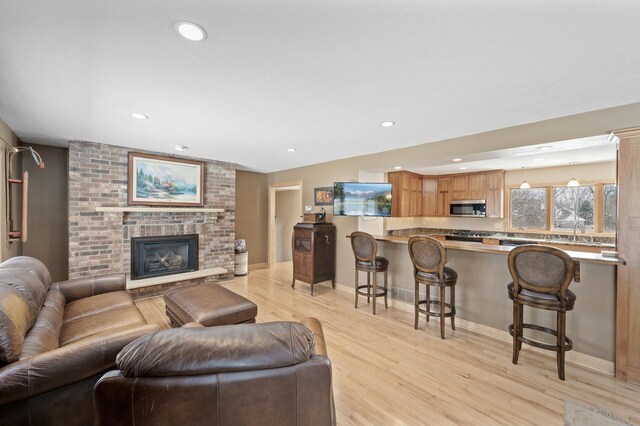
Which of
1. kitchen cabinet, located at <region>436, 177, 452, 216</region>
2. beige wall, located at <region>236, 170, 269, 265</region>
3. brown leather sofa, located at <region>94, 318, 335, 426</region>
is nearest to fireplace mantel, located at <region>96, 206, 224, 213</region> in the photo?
beige wall, located at <region>236, 170, 269, 265</region>

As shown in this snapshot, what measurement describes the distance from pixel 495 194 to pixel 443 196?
3.52ft

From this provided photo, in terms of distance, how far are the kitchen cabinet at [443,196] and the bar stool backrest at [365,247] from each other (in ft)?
11.5

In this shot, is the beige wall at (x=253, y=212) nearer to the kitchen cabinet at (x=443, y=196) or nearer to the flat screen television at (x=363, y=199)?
the flat screen television at (x=363, y=199)

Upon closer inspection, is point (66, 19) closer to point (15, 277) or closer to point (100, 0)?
point (100, 0)

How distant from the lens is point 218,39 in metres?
1.42

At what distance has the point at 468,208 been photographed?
5.79 m

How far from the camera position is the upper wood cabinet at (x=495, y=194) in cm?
548

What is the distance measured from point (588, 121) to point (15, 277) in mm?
4752

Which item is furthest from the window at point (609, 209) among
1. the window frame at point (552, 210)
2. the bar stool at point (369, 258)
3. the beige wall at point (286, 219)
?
the beige wall at point (286, 219)

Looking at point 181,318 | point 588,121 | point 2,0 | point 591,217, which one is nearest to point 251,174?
A: point 181,318

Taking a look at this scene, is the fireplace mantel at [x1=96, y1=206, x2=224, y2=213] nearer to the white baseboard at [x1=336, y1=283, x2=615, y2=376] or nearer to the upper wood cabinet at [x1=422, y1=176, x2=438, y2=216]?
the white baseboard at [x1=336, y1=283, x2=615, y2=376]

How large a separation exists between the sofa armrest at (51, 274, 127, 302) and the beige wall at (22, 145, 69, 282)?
1.73m

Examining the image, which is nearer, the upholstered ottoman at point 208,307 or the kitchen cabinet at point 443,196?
the upholstered ottoman at point 208,307

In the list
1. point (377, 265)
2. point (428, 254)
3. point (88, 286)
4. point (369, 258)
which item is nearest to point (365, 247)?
point (369, 258)
